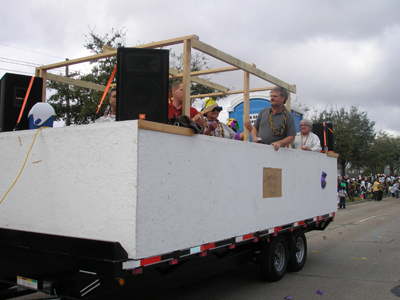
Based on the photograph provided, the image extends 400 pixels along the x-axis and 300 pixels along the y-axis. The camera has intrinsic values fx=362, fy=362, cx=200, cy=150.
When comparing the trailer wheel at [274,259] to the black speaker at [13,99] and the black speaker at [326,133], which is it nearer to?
the black speaker at [326,133]

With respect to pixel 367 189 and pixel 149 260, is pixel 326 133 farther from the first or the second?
pixel 367 189

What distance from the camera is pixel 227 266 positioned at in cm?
485

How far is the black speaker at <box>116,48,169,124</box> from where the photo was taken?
11.6 ft

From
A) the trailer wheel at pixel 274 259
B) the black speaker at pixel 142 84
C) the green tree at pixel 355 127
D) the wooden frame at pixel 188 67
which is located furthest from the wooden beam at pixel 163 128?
the green tree at pixel 355 127

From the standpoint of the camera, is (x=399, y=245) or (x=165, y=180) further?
(x=399, y=245)

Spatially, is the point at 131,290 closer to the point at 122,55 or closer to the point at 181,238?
the point at 181,238

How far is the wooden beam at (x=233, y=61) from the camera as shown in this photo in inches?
161

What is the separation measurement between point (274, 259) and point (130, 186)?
3.43m

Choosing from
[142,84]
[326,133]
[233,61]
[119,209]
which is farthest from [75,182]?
[326,133]

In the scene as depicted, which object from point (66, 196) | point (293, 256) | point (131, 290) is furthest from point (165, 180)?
point (293, 256)

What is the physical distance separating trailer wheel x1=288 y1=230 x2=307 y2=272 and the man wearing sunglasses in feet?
5.53

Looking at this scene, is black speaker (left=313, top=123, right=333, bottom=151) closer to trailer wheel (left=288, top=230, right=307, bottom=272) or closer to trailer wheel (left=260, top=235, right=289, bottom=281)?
trailer wheel (left=288, top=230, right=307, bottom=272)

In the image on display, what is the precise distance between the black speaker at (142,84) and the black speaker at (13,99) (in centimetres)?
187

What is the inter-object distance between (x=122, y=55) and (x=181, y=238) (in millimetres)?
1870
